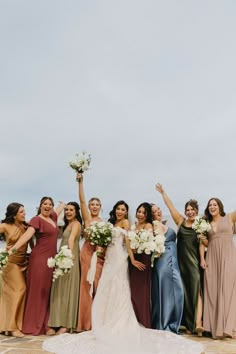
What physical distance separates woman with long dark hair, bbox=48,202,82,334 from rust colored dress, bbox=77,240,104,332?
74 millimetres

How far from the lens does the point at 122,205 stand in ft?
24.6

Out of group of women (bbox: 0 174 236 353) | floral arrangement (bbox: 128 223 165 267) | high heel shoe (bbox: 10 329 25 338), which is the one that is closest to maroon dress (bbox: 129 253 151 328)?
group of women (bbox: 0 174 236 353)

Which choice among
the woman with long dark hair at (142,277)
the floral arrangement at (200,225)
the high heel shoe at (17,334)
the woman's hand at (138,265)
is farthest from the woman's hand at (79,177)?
the high heel shoe at (17,334)

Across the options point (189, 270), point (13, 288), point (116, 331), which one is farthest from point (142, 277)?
point (13, 288)

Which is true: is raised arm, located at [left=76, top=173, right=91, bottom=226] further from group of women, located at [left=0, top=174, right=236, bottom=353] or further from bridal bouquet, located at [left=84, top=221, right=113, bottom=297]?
bridal bouquet, located at [left=84, top=221, right=113, bottom=297]

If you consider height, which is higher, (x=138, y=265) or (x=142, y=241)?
(x=142, y=241)

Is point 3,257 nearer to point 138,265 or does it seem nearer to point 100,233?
point 100,233

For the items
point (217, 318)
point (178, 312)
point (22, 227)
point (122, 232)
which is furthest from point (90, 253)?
point (217, 318)

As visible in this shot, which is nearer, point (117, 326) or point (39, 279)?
point (117, 326)

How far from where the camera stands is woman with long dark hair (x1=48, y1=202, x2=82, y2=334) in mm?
7133

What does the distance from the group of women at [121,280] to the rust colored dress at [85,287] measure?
0.05ft

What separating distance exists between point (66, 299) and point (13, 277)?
1.02 m

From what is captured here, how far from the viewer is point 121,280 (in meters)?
7.03

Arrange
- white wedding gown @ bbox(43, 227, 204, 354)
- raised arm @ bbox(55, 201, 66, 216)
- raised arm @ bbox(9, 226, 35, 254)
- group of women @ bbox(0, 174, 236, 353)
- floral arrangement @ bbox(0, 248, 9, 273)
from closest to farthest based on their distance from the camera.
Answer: white wedding gown @ bbox(43, 227, 204, 354)
floral arrangement @ bbox(0, 248, 9, 273)
group of women @ bbox(0, 174, 236, 353)
raised arm @ bbox(9, 226, 35, 254)
raised arm @ bbox(55, 201, 66, 216)
